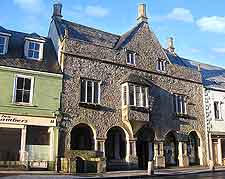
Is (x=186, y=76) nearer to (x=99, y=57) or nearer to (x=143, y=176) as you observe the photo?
(x=99, y=57)

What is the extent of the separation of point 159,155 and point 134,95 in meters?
5.84

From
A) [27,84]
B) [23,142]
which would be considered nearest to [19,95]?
[27,84]

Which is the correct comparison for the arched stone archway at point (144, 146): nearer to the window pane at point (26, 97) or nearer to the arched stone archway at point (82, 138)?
the arched stone archway at point (82, 138)

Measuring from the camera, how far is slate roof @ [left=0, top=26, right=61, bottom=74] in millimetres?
20906

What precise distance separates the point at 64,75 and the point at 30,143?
18.0 feet

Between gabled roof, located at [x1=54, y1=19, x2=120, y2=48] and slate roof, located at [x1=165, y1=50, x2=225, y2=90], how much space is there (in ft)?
25.5

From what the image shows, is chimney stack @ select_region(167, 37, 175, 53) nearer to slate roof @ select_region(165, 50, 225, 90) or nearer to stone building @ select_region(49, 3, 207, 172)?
slate roof @ select_region(165, 50, 225, 90)

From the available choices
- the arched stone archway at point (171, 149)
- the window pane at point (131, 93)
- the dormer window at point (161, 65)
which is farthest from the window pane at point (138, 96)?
the arched stone archway at point (171, 149)

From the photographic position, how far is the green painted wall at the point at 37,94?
1992 centimetres

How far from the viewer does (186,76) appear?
96.9 feet


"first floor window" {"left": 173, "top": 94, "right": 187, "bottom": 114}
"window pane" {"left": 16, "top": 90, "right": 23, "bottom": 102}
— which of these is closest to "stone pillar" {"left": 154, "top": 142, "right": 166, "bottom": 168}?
"first floor window" {"left": 173, "top": 94, "right": 187, "bottom": 114}

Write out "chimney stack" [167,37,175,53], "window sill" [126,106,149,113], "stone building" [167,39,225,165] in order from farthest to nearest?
"chimney stack" [167,37,175,53] < "stone building" [167,39,225,165] < "window sill" [126,106,149,113]

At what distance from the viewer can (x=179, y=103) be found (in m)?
28.4

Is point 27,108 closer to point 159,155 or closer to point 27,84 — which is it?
point 27,84
